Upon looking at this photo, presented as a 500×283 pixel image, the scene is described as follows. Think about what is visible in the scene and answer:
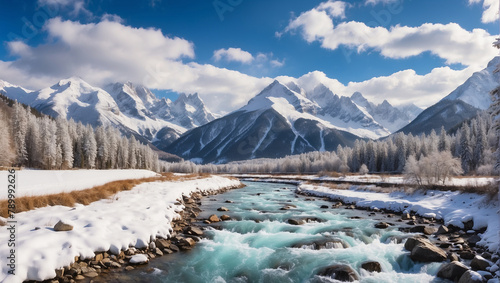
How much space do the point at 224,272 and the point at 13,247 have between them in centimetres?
969

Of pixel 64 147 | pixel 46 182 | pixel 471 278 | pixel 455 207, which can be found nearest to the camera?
pixel 471 278

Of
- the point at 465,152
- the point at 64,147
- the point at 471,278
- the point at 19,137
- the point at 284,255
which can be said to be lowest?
the point at 284,255

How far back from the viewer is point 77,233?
47.5ft

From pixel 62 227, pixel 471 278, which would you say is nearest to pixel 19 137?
pixel 62 227

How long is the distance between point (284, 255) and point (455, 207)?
20.8m

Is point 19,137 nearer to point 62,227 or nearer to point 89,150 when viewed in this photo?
point 89,150

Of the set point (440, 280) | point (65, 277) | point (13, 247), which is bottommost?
point (440, 280)

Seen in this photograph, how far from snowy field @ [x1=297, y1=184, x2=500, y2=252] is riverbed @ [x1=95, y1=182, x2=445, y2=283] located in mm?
5275

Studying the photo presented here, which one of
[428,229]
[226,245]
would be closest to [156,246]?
[226,245]

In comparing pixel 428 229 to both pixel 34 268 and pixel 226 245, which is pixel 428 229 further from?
pixel 34 268

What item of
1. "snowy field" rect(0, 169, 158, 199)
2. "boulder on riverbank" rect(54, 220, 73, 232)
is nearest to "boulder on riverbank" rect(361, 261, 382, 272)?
"boulder on riverbank" rect(54, 220, 73, 232)

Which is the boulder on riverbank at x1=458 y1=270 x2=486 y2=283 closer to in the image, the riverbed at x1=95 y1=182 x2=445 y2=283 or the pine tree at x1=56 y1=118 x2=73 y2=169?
the riverbed at x1=95 y1=182 x2=445 y2=283

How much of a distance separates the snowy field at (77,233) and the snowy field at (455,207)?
2158cm

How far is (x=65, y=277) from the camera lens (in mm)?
11859
